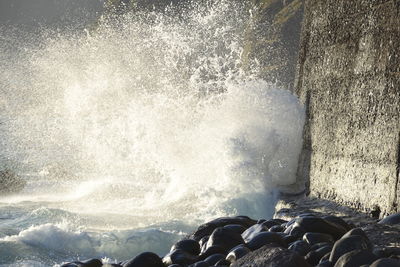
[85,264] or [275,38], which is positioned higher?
[275,38]

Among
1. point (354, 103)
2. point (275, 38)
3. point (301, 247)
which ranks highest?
point (275, 38)

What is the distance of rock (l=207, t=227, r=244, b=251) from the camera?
4.34 metres

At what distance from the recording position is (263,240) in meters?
4.17

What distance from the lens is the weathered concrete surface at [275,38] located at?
45.2 metres

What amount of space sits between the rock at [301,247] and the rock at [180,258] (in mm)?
678

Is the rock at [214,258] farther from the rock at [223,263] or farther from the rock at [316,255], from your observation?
the rock at [316,255]

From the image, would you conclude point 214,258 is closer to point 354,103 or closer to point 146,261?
point 146,261

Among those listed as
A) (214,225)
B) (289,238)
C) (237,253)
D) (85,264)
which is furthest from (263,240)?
(85,264)

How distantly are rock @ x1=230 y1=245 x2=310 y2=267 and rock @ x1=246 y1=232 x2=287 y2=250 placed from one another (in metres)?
0.58

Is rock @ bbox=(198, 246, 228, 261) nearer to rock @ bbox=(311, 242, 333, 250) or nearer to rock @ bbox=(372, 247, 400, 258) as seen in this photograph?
rock @ bbox=(311, 242, 333, 250)

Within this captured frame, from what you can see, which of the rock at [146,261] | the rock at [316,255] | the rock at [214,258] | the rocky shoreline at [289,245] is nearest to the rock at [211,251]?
the rocky shoreline at [289,245]

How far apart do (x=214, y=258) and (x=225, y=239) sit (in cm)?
28

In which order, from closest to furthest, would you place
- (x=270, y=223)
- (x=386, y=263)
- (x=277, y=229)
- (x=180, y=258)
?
(x=386, y=263)
(x=180, y=258)
(x=277, y=229)
(x=270, y=223)

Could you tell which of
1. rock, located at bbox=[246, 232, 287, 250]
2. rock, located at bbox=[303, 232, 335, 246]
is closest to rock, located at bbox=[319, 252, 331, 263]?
rock, located at bbox=[303, 232, 335, 246]
